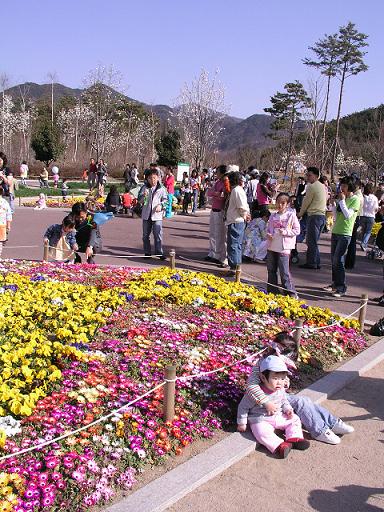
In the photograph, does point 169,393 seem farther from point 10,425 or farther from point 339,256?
point 339,256

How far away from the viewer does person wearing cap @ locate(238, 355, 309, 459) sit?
414cm

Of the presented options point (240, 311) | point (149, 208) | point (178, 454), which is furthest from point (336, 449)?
point (149, 208)

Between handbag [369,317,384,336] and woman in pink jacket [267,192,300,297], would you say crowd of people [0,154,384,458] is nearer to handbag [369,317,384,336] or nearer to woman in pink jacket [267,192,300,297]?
woman in pink jacket [267,192,300,297]

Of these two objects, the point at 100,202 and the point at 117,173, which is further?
the point at 117,173

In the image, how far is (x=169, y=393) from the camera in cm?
402

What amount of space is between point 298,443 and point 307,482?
0.45m

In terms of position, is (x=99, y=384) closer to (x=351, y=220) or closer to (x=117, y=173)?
(x=351, y=220)

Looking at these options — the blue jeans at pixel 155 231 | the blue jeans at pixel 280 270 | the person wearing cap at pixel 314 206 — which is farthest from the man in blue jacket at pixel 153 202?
the blue jeans at pixel 280 270

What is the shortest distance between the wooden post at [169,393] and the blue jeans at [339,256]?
Result: 499 centimetres

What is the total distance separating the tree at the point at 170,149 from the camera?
42656 mm

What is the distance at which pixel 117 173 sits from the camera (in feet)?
140

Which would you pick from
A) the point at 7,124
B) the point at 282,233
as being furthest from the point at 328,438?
the point at 7,124

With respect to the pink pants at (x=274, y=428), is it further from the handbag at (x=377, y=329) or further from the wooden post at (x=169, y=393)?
the handbag at (x=377, y=329)

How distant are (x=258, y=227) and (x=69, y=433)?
821 cm
